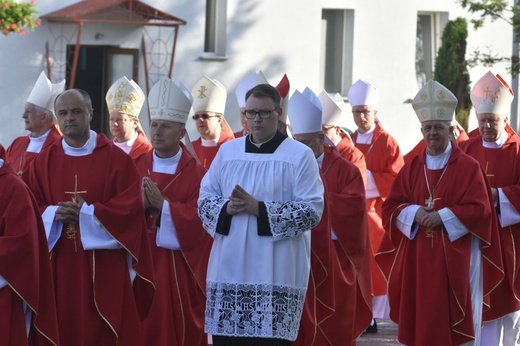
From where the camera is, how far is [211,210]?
7988 millimetres

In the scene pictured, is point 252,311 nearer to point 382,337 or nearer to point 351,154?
point 351,154

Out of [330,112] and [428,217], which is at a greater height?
[330,112]

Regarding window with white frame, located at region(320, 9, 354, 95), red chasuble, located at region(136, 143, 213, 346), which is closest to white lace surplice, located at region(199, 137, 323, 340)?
red chasuble, located at region(136, 143, 213, 346)

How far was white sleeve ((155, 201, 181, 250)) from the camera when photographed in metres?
9.46

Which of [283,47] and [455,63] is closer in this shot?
[283,47]

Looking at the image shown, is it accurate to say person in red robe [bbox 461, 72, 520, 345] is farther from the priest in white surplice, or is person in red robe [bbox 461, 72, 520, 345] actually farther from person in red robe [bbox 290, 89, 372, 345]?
the priest in white surplice

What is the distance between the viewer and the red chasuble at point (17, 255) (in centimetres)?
750

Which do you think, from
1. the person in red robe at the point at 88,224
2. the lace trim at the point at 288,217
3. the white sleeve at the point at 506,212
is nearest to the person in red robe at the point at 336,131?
the white sleeve at the point at 506,212

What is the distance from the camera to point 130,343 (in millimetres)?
8992

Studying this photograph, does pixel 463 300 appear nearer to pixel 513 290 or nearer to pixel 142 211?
pixel 513 290

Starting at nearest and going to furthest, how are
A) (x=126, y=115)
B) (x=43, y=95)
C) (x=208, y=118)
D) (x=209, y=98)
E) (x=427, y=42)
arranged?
(x=43, y=95)
(x=126, y=115)
(x=208, y=118)
(x=209, y=98)
(x=427, y=42)

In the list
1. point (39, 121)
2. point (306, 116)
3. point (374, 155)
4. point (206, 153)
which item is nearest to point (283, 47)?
point (374, 155)

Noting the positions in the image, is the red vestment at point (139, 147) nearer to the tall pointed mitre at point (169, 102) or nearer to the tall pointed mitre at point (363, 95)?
the tall pointed mitre at point (169, 102)

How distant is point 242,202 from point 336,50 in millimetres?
19057
